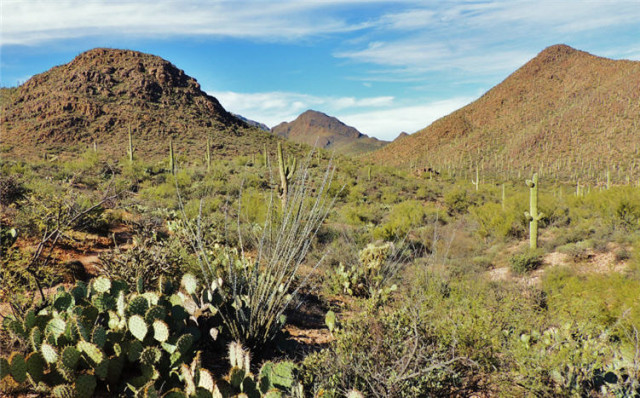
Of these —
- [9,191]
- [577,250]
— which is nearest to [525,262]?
[577,250]

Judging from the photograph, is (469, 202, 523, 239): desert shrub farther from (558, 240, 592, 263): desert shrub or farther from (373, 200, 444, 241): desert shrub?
(558, 240, 592, 263): desert shrub

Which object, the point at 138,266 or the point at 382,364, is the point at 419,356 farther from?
the point at 138,266

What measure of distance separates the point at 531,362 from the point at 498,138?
60809 millimetres

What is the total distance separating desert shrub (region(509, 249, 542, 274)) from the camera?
877cm

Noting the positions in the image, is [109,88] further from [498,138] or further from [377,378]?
[498,138]

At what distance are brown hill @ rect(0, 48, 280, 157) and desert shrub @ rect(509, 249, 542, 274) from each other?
30933mm

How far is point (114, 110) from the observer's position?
4056 centimetres

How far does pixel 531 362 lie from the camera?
10.9ft

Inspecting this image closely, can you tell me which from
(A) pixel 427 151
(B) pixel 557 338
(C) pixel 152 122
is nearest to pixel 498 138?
(A) pixel 427 151

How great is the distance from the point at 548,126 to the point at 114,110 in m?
57.9

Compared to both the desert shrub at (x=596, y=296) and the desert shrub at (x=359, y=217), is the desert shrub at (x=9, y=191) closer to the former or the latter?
the desert shrub at (x=359, y=217)

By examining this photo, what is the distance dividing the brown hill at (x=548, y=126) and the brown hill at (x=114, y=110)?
1227 inches

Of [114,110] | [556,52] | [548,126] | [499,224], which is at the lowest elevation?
[499,224]

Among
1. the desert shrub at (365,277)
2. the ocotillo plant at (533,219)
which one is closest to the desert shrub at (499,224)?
the ocotillo plant at (533,219)
